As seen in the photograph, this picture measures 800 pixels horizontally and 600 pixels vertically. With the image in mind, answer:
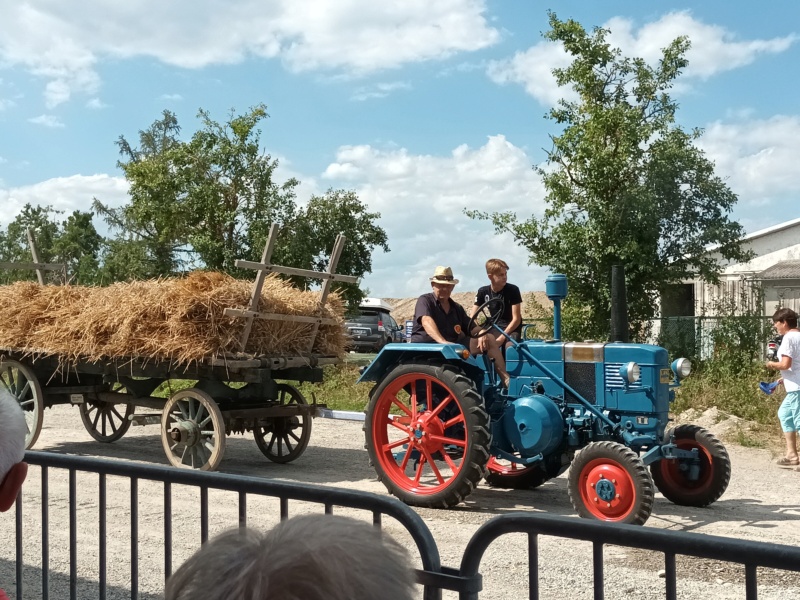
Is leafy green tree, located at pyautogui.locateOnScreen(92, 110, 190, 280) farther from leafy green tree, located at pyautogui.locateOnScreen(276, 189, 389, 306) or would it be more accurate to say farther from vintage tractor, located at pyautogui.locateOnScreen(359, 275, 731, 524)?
vintage tractor, located at pyautogui.locateOnScreen(359, 275, 731, 524)

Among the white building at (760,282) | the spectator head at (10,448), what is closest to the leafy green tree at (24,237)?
the white building at (760,282)

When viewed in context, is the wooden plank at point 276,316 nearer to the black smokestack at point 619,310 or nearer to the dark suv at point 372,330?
the black smokestack at point 619,310

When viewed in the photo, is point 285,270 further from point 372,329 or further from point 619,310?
point 372,329

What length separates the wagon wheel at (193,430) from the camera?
881 cm

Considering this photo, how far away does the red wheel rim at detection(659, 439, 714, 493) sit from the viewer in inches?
293

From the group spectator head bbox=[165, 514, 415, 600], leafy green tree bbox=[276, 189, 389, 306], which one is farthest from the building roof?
spectator head bbox=[165, 514, 415, 600]

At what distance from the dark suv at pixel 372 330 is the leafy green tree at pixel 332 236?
1651 millimetres

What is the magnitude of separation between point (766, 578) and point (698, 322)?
1144 centimetres

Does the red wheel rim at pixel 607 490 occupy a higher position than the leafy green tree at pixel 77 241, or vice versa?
the leafy green tree at pixel 77 241

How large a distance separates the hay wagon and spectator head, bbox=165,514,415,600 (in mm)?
7478

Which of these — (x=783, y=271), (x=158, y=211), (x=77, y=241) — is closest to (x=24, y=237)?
(x=77, y=241)

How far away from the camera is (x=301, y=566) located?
3.38 feet

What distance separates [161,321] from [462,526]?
364 cm

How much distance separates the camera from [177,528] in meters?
6.50
